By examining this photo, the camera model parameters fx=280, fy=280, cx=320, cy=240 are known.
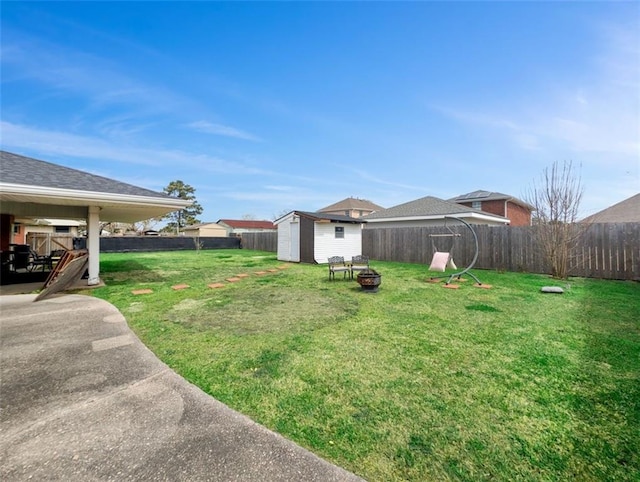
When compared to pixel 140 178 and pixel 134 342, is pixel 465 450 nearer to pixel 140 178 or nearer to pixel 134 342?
pixel 134 342

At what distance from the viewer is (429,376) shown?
2.85m

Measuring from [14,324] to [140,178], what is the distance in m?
29.5

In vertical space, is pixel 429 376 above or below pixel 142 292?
below

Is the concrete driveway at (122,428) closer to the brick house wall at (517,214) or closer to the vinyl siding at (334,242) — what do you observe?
the vinyl siding at (334,242)

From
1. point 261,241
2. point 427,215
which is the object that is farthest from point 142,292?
point 261,241

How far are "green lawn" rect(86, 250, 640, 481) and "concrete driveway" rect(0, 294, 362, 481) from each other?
19cm

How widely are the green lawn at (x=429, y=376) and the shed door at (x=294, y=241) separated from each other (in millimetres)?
8840

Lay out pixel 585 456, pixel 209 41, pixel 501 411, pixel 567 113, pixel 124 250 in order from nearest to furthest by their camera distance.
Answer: pixel 585 456, pixel 501 411, pixel 567 113, pixel 209 41, pixel 124 250

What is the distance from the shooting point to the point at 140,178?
96.2 ft

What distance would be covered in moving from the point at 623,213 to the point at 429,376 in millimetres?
21039

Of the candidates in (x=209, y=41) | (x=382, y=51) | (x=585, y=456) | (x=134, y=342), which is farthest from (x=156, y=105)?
(x=585, y=456)

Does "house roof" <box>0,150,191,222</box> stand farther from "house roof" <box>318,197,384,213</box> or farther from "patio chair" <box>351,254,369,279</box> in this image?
"house roof" <box>318,197,384,213</box>

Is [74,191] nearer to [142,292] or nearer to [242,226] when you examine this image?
[142,292]

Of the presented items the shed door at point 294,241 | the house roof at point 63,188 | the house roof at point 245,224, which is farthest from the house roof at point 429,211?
the house roof at point 245,224
